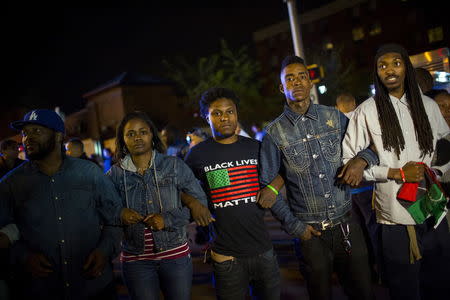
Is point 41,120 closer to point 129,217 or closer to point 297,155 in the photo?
point 129,217

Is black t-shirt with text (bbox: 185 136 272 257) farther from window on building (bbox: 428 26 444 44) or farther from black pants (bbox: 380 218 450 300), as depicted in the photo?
window on building (bbox: 428 26 444 44)

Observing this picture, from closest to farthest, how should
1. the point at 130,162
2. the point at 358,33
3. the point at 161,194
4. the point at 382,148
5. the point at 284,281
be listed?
the point at 382,148 → the point at 161,194 → the point at 130,162 → the point at 284,281 → the point at 358,33

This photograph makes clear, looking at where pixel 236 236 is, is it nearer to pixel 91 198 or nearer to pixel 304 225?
pixel 304 225

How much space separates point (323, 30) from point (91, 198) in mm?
49344

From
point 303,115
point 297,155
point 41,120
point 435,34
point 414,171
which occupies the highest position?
point 435,34

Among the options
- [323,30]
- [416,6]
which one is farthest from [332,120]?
[323,30]

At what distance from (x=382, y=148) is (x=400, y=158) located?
15cm

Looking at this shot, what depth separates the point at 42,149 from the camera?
8.85 feet

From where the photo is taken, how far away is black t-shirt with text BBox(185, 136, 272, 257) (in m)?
2.90

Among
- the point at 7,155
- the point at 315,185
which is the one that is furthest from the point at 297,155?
the point at 7,155

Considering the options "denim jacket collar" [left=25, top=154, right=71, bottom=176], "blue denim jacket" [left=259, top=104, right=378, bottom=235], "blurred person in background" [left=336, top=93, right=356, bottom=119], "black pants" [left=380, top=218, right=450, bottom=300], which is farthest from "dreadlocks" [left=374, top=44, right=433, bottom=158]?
"denim jacket collar" [left=25, top=154, right=71, bottom=176]

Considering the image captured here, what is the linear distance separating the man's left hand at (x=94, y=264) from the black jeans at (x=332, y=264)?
1.60 metres

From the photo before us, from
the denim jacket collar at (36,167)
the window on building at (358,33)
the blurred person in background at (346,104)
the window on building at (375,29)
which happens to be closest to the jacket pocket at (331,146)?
the denim jacket collar at (36,167)

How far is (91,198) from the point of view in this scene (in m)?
2.82
